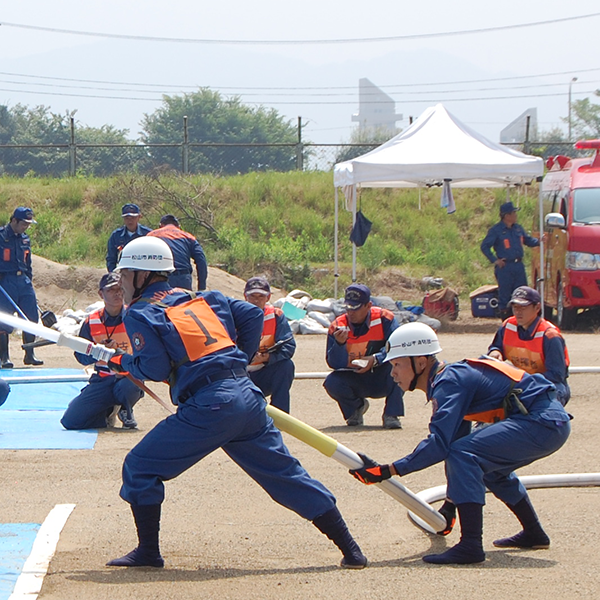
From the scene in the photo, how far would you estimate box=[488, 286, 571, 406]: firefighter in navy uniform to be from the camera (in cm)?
721

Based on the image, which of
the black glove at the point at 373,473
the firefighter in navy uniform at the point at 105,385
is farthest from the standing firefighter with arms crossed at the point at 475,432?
the firefighter in navy uniform at the point at 105,385

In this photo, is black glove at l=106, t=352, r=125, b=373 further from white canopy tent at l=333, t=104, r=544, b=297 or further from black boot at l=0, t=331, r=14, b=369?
white canopy tent at l=333, t=104, r=544, b=297

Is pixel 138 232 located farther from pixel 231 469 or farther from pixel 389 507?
pixel 389 507

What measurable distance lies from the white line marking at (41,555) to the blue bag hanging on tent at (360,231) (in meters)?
11.0

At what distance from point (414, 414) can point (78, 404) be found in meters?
3.17

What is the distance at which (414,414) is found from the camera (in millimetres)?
9414

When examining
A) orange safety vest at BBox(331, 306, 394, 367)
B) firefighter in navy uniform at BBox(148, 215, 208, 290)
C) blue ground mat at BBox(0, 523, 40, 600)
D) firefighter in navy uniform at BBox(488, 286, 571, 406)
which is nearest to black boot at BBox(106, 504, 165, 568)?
blue ground mat at BBox(0, 523, 40, 600)

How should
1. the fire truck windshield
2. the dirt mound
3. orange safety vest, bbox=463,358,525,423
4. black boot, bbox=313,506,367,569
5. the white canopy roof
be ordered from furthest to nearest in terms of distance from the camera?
the dirt mound
the white canopy roof
the fire truck windshield
orange safety vest, bbox=463,358,525,423
black boot, bbox=313,506,367,569

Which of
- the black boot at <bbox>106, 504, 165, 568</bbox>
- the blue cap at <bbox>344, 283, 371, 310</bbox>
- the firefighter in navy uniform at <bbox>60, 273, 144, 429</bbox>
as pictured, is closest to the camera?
the black boot at <bbox>106, 504, 165, 568</bbox>

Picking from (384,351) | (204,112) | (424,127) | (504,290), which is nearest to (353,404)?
(384,351)

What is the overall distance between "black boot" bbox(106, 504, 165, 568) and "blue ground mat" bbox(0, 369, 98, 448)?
116 inches

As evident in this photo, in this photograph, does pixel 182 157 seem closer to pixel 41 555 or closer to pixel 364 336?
pixel 364 336

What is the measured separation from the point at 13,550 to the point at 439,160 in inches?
441

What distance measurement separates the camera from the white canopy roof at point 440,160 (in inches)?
592
